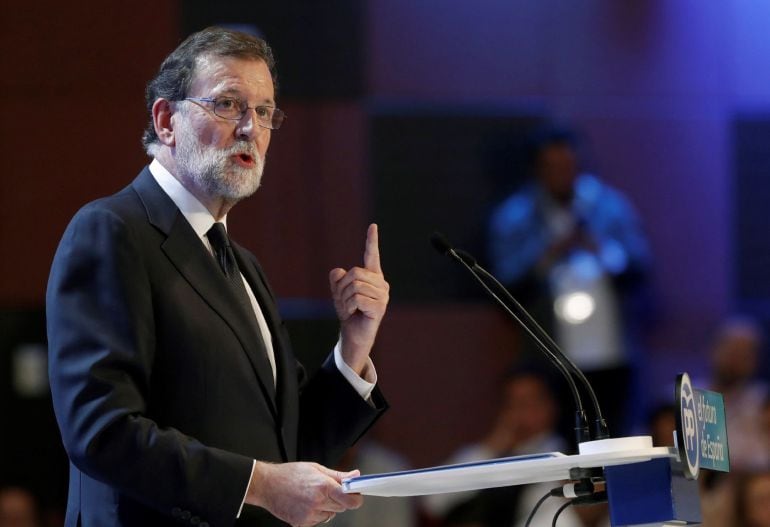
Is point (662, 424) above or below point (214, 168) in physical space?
below

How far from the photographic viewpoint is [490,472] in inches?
75.6

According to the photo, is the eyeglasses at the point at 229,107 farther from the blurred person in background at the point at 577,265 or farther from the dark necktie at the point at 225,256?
the blurred person in background at the point at 577,265

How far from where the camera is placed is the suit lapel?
226cm

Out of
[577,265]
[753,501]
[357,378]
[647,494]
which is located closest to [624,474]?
[647,494]

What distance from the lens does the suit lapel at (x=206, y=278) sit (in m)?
2.26

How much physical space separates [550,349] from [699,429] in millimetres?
296

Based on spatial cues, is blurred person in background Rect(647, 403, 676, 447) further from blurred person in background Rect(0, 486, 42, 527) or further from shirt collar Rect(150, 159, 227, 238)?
shirt collar Rect(150, 159, 227, 238)

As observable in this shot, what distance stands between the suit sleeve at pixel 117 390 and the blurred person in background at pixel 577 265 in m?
3.21

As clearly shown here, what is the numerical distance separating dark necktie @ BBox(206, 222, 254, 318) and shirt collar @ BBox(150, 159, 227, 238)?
0.02 meters

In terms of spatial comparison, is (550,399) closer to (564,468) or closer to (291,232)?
(291,232)

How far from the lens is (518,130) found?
5789 mm

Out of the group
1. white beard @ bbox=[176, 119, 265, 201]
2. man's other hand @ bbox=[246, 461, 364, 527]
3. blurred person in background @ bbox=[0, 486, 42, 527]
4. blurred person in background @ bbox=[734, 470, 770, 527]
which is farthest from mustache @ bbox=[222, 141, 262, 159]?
blurred person in background @ bbox=[734, 470, 770, 527]

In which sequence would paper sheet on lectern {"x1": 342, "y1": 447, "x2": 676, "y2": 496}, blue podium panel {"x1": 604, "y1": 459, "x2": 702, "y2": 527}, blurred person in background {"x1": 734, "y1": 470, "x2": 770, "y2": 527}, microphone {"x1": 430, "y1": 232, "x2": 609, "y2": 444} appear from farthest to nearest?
blurred person in background {"x1": 734, "y1": 470, "x2": 770, "y2": 527}, microphone {"x1": 430, "y1": 232, "x2": 609, "y2": 444}, blue podium panel {"x1": 604, "y1": 459, "x2": 702, "y2": 527}, paper sheet on lectern {"x1": 342, "y1": 447, "x2": 676, "y2": 496}

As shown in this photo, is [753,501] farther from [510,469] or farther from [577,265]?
[510,469]
